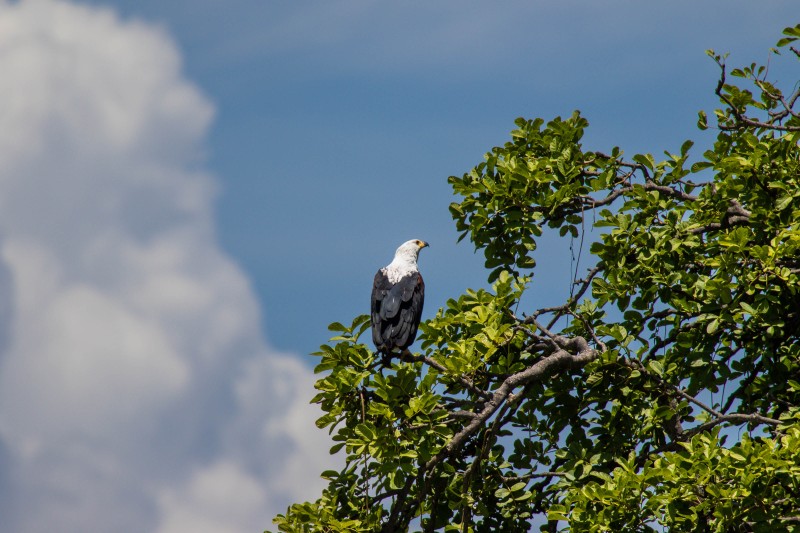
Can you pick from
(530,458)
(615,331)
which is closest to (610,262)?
(615,331)

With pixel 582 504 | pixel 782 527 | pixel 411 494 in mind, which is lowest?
pixel 782 527

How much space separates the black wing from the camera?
8312mm

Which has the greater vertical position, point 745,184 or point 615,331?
point 745,184

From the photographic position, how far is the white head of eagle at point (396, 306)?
832 centimetres

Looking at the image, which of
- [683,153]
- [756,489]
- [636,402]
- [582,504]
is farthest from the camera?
[683,153]

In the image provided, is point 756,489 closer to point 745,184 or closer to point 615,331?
point 615,331

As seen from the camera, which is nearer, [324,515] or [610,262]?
[324,515]

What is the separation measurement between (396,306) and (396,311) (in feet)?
0.23

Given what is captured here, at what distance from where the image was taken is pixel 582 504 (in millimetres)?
6410

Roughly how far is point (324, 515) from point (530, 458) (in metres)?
1.87

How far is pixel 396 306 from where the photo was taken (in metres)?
8.55

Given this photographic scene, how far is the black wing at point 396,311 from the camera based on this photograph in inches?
327

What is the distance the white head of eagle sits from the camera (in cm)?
832

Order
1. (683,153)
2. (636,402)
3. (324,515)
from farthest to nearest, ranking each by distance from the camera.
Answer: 1. (683,153)
2. (636,402)
3. (324,515)
